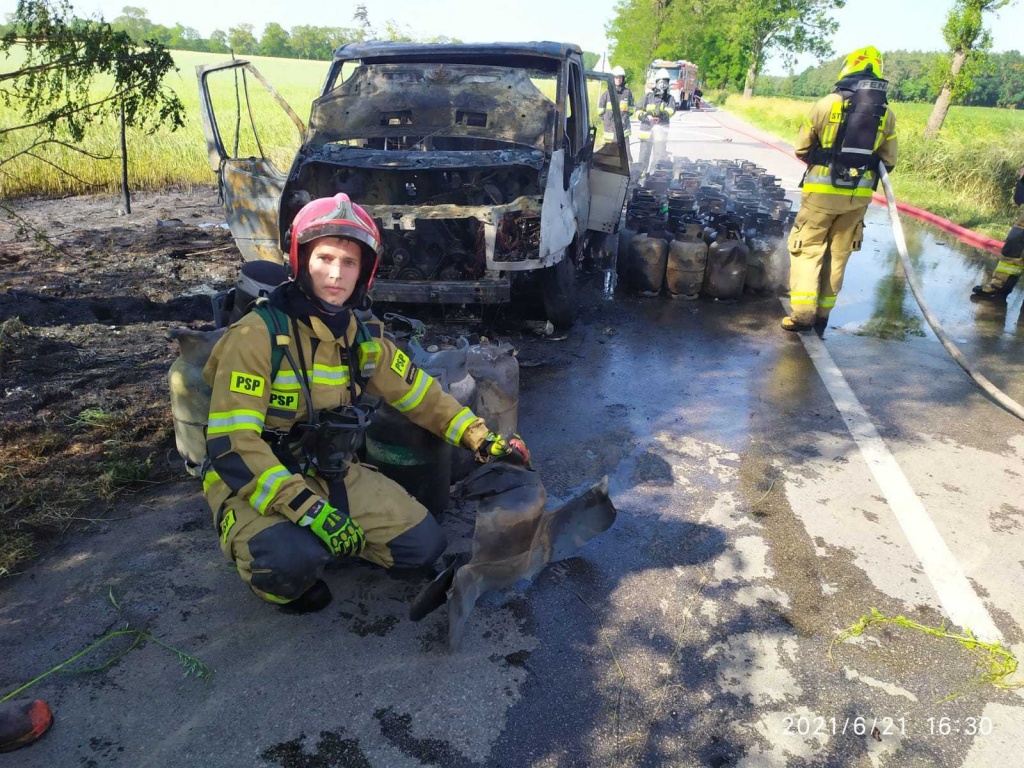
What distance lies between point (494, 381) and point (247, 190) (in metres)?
3.06

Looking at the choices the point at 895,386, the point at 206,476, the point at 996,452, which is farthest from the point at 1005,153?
the point at 206,476

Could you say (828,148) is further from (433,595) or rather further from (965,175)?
(965,175)

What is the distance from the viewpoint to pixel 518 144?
18.1ft

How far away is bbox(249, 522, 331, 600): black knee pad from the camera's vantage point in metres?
2.37

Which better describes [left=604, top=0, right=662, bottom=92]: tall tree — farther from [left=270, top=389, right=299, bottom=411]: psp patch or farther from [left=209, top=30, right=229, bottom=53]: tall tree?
[left=209, top=30, right=229, bottom=53]: tall tree

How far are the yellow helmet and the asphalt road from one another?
9.60ft

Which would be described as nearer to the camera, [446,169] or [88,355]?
[88,355]

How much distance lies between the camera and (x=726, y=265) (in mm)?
6629

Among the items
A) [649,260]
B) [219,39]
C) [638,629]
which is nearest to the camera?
[638,629]

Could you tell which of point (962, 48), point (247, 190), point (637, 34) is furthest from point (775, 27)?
point (247, 190)

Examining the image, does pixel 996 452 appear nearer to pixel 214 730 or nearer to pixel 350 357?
A: pixel 350 357

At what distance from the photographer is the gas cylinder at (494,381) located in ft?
11.6

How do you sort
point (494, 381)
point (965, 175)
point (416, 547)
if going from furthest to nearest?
1. point (965, 175)
2. point (494, 381)
3. point (416, 547)

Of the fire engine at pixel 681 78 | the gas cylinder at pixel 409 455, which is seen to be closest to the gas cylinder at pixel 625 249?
the gas cylinder at pixel 409 455
